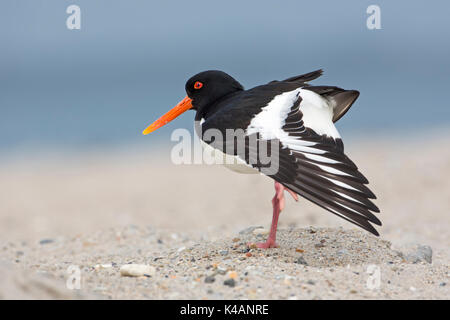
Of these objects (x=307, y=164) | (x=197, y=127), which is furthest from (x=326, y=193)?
(x=197, y=127)

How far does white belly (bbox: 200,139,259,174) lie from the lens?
4.42 meters

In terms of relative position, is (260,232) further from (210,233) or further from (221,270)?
(210,233)

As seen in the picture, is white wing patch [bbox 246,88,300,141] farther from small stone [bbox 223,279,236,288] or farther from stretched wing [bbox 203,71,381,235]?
small stone [bbox 223,279,236,288]

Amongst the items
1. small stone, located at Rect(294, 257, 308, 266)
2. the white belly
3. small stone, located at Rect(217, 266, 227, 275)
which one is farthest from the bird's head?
small stone, located at Rect(217, 266, 227, 275)

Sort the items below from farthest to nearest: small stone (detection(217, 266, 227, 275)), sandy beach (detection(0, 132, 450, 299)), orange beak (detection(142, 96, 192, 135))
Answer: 1. orange beak (detection(142, 96, 192, 135))
2. small stone (detection(217, 266, 227, 275))
3. sandy beach (detection(0, 132, 450, 299))

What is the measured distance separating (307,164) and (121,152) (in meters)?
15.3

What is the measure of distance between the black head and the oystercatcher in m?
0.22

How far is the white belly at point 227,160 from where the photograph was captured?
14.5ft

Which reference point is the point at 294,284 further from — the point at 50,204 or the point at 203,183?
the point at 50,204

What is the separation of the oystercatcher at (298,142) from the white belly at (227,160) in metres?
0.01

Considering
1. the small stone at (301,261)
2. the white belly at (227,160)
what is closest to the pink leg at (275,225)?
the small stone at (301,261)

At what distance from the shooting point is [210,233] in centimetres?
752

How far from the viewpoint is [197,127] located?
5.55 metres
